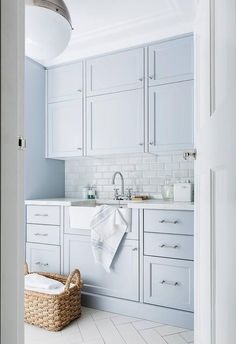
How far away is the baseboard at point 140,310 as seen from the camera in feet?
7.61

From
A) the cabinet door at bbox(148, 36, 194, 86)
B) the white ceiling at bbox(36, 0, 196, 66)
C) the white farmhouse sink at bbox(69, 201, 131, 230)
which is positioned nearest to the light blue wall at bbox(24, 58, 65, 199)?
the white ceiling at bbox(36, 0, 196, 66)

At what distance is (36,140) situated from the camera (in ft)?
11.1

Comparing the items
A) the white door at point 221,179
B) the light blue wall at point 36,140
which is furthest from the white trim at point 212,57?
the light blue wall at point 36,140

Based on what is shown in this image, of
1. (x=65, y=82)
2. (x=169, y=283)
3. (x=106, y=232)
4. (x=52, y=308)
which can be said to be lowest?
(x=52, y=308)

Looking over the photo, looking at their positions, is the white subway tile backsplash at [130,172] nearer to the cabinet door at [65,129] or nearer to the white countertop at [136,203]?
the white countertop at [136,203]

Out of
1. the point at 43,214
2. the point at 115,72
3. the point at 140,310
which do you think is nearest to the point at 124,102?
the point at 115,72

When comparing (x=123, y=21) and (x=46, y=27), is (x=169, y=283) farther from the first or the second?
(x=123, y=21)

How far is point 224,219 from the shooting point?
2.43ft

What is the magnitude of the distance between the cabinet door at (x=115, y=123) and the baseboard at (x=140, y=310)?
1383 mm

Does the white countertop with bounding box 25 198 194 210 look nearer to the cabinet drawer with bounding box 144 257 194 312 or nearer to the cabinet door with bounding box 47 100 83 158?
the cabinet drawer with bounding box 144 257 194 312

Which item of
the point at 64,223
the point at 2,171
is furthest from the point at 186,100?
the point at 2,171

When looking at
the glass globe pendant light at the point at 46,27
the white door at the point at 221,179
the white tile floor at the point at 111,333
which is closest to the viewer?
the white door at the point at 221,179

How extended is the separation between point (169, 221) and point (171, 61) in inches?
57.7

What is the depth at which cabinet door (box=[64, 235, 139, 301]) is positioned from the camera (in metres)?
2.51
